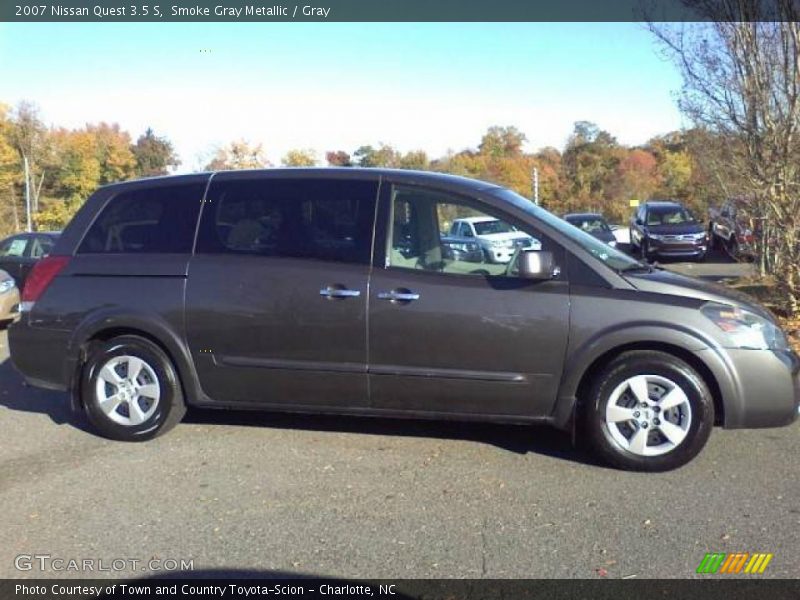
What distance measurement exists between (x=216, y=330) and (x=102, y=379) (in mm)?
958

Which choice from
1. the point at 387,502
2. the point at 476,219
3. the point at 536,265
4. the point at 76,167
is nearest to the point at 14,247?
the point at 476,219

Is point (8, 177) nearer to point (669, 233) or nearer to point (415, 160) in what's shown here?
point (415, 160)

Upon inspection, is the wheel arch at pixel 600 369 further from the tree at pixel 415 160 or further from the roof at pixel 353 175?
the tree at pixel 415 160

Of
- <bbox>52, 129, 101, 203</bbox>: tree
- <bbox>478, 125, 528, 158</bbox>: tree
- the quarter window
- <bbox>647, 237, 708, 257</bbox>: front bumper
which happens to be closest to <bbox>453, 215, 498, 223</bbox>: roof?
the quarter window

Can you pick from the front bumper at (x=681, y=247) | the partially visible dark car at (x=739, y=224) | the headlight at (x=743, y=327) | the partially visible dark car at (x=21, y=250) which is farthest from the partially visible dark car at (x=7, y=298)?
the front bumper at (x=681, y=247)

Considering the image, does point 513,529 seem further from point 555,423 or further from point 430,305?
point 430,305

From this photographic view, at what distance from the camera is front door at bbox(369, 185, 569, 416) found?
15.1 feet

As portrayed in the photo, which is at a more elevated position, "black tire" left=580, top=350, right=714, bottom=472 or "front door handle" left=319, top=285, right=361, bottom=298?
"front door handle" left=319, top=285, right=361, bottom=298

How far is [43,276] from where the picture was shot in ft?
17.8

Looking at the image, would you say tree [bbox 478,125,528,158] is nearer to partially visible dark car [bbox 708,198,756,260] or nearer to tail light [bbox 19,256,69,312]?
partially visible dark car [bbox 708,198,756,260]

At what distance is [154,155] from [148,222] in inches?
1742

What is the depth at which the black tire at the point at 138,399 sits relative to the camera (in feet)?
17.1

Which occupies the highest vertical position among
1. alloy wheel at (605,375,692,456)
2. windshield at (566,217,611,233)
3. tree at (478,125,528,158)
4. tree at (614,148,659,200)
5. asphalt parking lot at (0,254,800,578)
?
tree at (478,125,528,158)

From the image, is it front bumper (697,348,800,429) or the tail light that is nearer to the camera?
front bumper (697,348,800,429)
